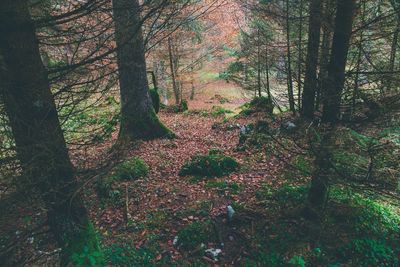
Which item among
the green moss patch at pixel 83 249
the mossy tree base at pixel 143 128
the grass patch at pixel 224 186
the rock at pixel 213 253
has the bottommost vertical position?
the rock at pixel 213 253

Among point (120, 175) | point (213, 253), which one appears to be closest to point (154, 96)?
point (120, 175)

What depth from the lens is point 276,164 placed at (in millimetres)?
8766

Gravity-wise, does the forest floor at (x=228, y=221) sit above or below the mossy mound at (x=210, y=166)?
below

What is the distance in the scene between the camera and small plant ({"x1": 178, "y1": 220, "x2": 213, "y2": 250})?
18.9 feet

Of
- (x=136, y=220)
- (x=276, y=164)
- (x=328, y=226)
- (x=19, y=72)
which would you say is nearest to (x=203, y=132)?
(x=276, y=164)

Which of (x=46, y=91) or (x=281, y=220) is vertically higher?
(x=46, y=91)

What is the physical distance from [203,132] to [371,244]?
852 centimetres

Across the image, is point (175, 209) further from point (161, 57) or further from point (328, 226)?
point (161, 57)

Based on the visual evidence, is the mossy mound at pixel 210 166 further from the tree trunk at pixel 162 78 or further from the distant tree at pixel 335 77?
the tree trunk at pixel 162 78

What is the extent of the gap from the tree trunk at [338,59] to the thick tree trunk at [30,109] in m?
4.03

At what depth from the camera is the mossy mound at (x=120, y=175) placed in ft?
23.6

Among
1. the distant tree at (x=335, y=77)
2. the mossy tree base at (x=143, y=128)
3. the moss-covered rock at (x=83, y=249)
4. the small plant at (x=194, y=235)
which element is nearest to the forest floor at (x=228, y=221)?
the small plant at (x=194, y=235)

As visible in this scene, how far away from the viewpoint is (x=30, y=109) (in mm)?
3652

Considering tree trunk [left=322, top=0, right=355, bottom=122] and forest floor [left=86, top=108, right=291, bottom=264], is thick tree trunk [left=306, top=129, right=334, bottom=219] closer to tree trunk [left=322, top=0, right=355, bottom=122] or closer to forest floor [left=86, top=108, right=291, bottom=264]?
tree trunk [left=322, top=0, right=355, bottom=122]
